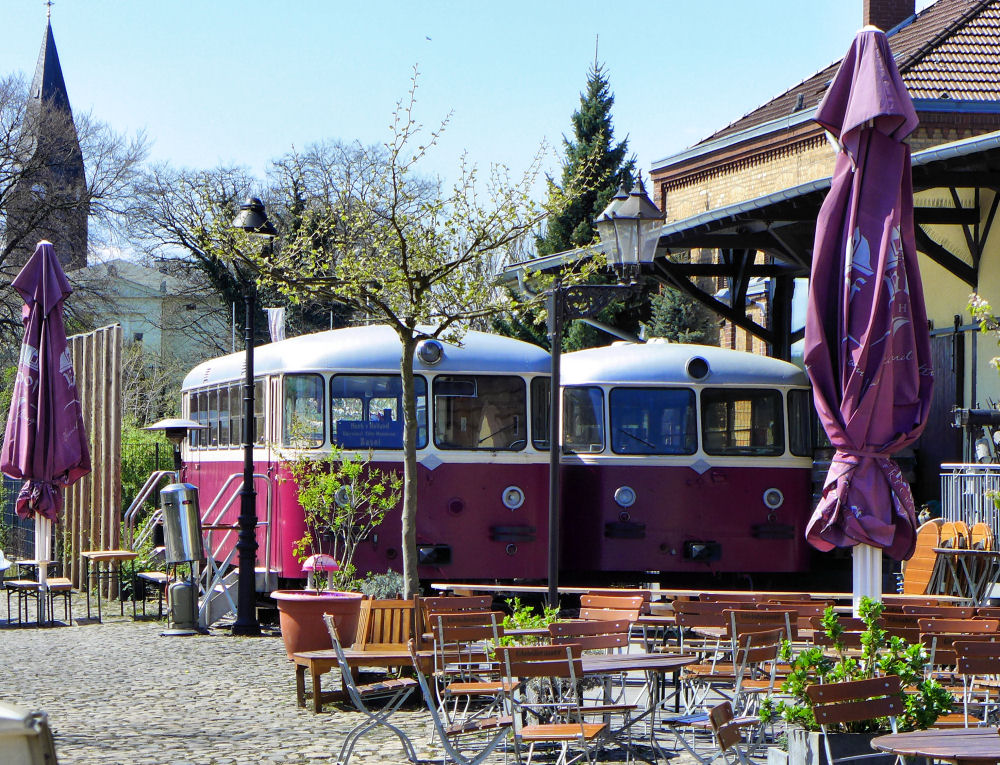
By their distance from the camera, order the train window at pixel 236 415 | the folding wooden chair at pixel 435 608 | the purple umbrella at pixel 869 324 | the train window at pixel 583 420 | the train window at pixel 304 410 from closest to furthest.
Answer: the purple umbrella at pixel 869 324 → the folding wooden chair at pixel 435 608 → the train window at pixel 304 410 → the train window at pixel 583 420 → the train window at pixel 236 415

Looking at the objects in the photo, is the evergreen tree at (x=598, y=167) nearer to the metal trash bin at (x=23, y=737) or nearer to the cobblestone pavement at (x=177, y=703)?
the cobblestone pavement at (x=177, y=703)

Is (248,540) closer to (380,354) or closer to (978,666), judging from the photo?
(380,354)

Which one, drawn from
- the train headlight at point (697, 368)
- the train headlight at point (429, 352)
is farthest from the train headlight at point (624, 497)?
the train headlight at point (429, 352)

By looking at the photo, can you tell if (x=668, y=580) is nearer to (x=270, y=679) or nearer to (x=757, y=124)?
(x=270, y=679)

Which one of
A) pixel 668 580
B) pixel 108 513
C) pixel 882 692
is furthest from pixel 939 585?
pixel 108 513

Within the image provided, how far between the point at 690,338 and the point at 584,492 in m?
15.3

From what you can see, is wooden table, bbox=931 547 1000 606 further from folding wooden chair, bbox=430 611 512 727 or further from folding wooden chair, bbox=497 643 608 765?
folding wooden chair, bbox=497 643 608 765

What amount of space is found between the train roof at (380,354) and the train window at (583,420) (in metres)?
0.81

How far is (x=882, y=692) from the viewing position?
590 cm

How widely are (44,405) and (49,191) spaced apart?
26.8 meters

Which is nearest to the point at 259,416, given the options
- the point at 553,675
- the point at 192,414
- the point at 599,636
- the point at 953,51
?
the point at 192,414

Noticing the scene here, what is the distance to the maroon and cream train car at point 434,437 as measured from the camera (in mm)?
15164

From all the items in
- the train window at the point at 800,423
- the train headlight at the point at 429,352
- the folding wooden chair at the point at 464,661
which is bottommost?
the folding wooden chair at the point at 464,661

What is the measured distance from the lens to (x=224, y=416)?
17516mm
